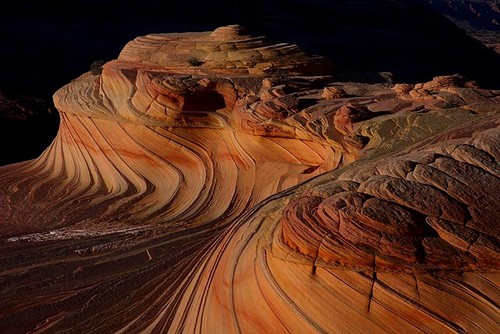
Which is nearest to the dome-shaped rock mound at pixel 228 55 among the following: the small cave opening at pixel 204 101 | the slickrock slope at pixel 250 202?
the slickrock slope at pixel 250 202

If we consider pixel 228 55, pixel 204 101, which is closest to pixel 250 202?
pixel 204 101

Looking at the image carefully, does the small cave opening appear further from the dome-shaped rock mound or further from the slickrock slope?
the dome-shaped rock mound

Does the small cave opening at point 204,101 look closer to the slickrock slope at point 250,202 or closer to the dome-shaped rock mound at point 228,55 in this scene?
the slickrock slope at point 250,202

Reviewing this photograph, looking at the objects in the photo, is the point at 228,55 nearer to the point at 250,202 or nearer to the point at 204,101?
the point at 204,101

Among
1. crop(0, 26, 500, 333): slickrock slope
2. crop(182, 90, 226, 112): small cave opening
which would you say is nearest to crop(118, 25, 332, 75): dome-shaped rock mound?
crop(0, 26, 500, 333): slickrock slope

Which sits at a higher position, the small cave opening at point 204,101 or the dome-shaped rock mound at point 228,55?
the dome-shaped rock mound at point 228,55
